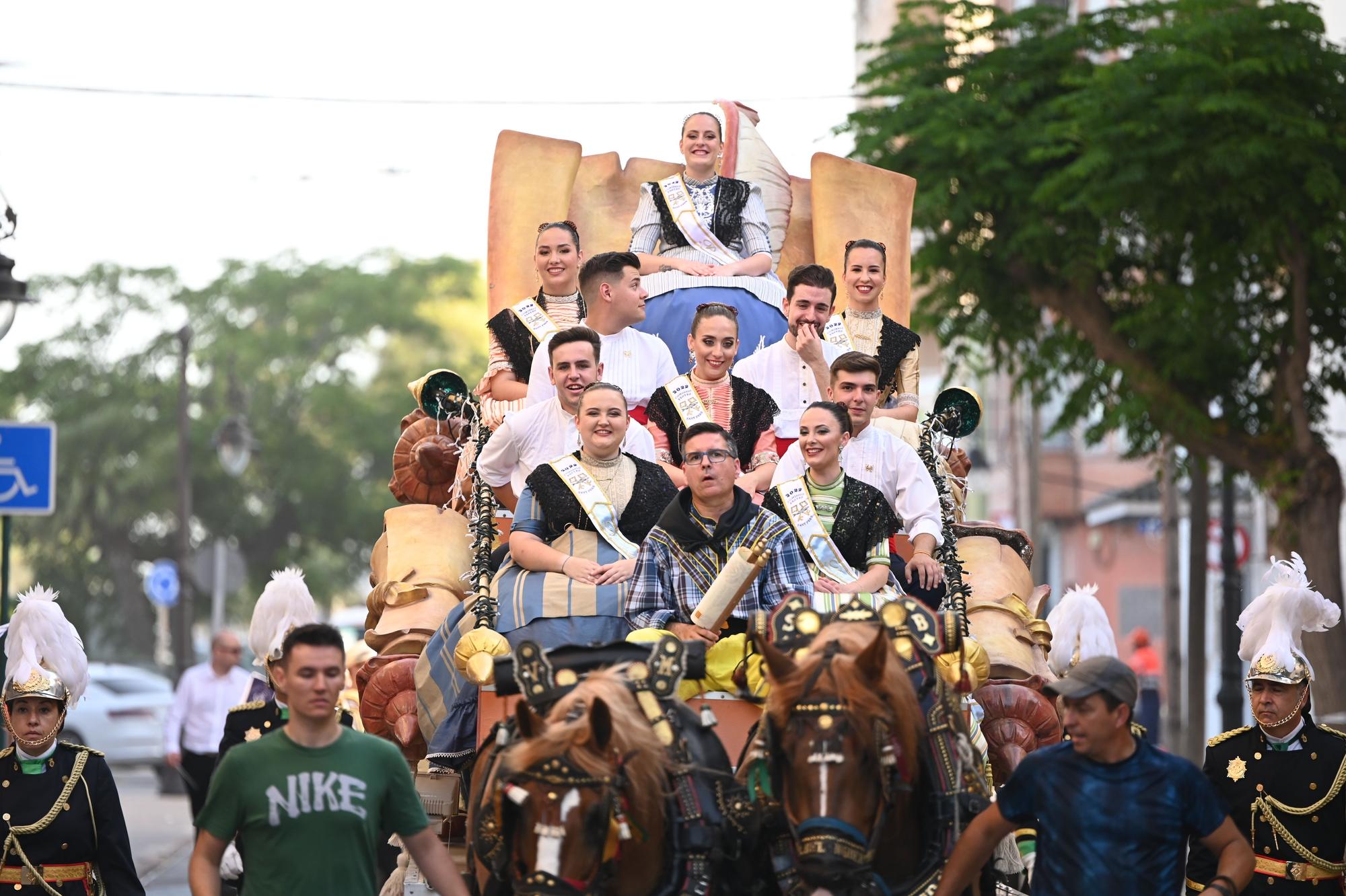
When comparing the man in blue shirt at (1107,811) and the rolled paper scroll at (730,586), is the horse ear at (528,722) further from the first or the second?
the rolled paper scroll at (730,586)

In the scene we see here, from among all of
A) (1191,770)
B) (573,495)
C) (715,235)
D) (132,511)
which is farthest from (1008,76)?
(132,511)

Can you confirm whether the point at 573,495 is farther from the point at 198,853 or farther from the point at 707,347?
the point at 198,853

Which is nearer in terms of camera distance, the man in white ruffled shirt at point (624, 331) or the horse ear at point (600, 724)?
the horse ear at point (600, 724)

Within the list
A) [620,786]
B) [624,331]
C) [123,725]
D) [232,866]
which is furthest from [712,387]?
[123,725]

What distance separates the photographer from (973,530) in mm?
10344

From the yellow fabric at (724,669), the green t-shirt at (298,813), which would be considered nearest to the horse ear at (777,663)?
the yellow fabric at (724,669)

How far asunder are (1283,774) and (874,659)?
241 cm

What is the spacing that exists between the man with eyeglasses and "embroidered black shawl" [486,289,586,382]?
3166mm

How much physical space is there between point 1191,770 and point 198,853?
121 inches

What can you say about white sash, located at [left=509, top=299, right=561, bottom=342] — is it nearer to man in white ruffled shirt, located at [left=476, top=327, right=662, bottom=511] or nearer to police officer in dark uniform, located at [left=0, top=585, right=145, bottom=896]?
man in white ruffled shirt, located at [left=476, top=327, right=662, bottom=511]

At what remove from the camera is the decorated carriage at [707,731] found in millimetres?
6145

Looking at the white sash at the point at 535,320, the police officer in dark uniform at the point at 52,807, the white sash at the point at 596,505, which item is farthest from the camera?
the white sash at the point at 535,320

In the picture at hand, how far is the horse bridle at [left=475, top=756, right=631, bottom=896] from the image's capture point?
593 centimetres

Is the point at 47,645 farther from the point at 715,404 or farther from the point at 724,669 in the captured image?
the point at 715,404
